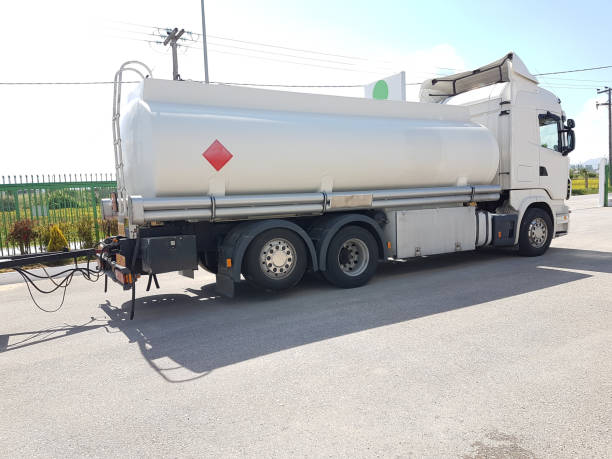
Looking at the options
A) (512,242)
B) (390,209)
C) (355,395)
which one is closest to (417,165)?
(390,209)

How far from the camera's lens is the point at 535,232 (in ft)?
32.4

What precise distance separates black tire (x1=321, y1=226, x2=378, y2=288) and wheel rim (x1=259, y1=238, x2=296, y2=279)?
0.64m

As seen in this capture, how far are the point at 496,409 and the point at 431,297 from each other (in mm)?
3327

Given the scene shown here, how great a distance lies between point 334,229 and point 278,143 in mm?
1540

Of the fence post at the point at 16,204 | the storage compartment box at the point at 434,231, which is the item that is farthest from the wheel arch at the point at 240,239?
the fence post at the point at 16,204

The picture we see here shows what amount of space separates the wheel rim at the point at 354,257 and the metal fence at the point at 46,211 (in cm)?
867

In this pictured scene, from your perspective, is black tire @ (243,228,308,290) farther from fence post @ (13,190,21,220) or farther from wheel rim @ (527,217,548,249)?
fence post @ (13,190,21,220)

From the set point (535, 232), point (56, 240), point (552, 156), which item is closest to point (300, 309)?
point (535, 232)

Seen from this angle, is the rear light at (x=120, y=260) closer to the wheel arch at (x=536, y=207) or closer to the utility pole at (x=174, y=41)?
the wheel arch at (x=536, y=207)

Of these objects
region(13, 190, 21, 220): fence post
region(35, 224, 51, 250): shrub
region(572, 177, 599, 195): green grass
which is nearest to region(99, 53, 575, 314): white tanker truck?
region(35, 224, 51, 250): shrub

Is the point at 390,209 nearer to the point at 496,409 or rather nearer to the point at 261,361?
the point at 261,361

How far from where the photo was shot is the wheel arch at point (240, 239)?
6.40 meters

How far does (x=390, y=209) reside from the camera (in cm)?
817

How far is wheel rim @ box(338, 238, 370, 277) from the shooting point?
7613mm
